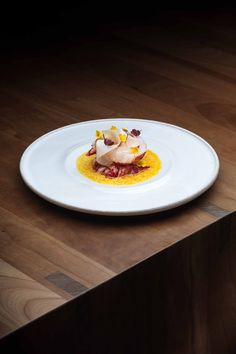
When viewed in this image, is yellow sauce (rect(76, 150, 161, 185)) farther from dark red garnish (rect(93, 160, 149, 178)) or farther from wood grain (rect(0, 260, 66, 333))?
wood grain (rect(0, 260, 66, 333))

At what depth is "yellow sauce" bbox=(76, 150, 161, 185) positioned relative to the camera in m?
1.15

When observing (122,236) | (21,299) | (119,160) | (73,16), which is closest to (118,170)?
(119,160)

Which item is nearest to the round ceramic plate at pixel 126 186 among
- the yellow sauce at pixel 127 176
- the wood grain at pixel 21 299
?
the yellow sauce at pixel 127 176

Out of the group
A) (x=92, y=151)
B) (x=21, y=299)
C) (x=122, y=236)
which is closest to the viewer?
(x=21, y=299)

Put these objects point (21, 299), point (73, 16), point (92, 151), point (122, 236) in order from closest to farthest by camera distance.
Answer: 1. point (21, 299)
2. point (122, 236)
3. point (92, 151)
4. point (73, 16)

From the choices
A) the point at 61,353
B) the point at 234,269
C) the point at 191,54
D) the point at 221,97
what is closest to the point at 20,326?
the point at 61,353

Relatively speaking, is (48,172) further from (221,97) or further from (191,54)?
(191,54)

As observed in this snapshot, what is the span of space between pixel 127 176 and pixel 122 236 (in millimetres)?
129

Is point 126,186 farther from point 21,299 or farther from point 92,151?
point 21,299

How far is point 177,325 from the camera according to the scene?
3.75 ft

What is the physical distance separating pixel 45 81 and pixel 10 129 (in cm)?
24

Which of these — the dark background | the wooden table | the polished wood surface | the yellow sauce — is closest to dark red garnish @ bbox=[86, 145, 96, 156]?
the yellow sauce

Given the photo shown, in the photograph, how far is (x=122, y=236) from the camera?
3.51 feet

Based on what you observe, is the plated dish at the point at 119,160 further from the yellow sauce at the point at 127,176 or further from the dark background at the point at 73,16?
the dark background at the point at 73,16
